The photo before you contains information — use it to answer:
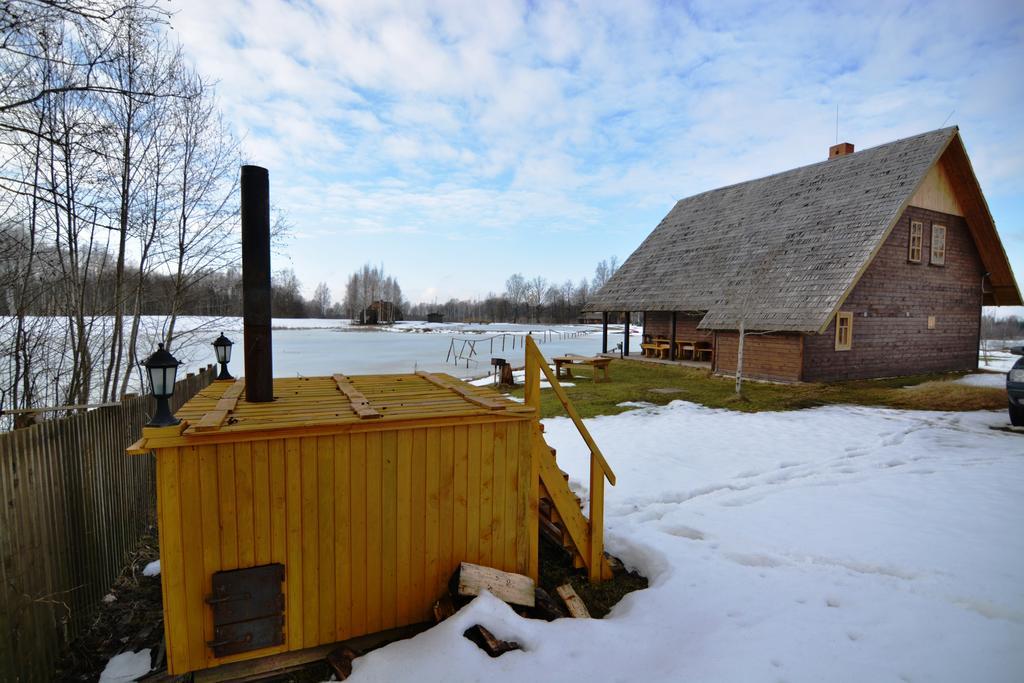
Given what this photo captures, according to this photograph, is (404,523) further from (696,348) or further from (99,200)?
(696,348)

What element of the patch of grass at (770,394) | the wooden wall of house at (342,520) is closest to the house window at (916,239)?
the patch of grass at (770,394)

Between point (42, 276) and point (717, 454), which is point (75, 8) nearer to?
point (42, 276)

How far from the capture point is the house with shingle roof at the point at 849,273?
14.1 m

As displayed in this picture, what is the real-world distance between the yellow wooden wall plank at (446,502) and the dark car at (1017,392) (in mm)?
10345

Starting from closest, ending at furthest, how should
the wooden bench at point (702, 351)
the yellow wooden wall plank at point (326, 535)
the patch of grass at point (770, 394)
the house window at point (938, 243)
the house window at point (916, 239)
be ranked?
the yellow wooden wall plank at point (326, 535), the patch of grass at point (770, 394), the house window at point (916, 239), the house window at point (938, 243), the wooden bench at point (702, 351)

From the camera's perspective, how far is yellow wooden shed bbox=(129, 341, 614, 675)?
2.83 metres

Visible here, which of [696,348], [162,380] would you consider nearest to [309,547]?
[162,380]

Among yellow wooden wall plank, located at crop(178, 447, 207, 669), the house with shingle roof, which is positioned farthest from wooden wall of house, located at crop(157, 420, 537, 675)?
the house with shingle roof

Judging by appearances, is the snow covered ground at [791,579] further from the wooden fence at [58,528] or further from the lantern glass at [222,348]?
the lantern glass at [222,348]

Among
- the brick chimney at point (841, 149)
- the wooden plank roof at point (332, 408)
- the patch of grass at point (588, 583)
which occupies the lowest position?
the patch of grass at point (588, 583)

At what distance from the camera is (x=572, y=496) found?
4145 mm

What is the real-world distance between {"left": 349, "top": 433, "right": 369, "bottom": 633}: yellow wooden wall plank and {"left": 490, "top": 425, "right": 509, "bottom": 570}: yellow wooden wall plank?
89 centimetres

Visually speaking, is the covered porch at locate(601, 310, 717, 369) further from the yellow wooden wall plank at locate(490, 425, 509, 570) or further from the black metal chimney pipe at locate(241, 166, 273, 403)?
the black metal chimney pipe at locate(241, 166, 273, 403)

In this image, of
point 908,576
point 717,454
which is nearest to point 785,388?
point 717,454
